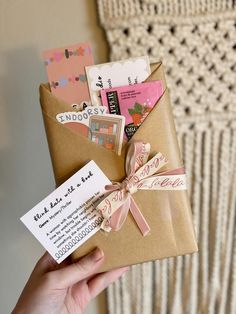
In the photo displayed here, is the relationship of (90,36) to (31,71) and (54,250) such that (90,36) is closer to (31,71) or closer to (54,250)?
(31,71)

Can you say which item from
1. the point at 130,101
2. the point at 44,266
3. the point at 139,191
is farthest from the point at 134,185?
the point at 44,266

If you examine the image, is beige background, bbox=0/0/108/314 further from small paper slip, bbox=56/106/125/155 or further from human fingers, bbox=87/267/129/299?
small paper slip, bbox=56/106/125/155

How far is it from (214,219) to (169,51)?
33 centimetres

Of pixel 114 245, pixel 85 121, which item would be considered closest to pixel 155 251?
pixel 114 245

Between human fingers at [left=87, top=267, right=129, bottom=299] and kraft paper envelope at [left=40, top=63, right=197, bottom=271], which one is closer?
kraft paper envelope at [left=40, top=63, right=197, bottom=271]

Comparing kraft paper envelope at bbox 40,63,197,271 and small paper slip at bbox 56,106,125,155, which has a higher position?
small paper slip at bbox 56,106,125,155

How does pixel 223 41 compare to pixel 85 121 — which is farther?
pixel 223 41

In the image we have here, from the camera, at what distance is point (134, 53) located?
0.82 m

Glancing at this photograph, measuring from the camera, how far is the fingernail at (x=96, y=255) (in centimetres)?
66

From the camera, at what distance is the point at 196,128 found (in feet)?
2.80

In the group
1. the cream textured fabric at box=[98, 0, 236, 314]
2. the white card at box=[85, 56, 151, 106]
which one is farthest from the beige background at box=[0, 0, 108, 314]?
the white card at box=[85, 56, 151, 106]

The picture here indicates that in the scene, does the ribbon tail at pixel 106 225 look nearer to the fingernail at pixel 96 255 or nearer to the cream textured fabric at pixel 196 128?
the fingernail at pixel 96 255

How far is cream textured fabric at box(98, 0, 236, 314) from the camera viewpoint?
2.68 ft

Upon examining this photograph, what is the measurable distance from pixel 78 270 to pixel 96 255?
0.04 metres
